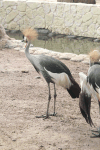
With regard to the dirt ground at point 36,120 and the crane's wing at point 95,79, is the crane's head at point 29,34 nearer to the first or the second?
the dirt ground at point 36,120

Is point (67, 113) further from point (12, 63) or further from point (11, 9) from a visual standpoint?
point (11, 9)

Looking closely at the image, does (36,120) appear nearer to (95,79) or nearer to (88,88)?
(88,88)

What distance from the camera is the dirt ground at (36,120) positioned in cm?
279

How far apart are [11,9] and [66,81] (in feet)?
30.6

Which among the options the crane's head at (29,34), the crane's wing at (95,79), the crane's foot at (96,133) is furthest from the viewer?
the crane's head at (29,34)

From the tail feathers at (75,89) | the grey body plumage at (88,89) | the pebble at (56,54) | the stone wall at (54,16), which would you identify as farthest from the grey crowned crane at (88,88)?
the stone wall at (54,16)

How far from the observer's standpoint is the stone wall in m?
10.3

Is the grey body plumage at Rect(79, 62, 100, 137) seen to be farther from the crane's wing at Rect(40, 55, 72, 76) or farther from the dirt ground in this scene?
the crane's wing at Rect(40, 55, 72, 76)

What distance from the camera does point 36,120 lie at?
335cm

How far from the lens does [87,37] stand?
34.6 ft

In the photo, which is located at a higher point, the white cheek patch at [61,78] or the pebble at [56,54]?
the white cheek patch at [61,78]

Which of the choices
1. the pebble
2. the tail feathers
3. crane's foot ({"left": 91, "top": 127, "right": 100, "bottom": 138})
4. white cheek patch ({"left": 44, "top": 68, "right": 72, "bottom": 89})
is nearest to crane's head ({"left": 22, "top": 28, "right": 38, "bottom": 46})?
white cheek patch ({"left": 44, "top": 68, "right": 72, "bottom": 89})

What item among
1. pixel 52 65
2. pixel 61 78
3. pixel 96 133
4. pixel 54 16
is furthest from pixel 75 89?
pixel 54 16

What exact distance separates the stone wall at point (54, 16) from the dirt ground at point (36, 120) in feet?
19.4
